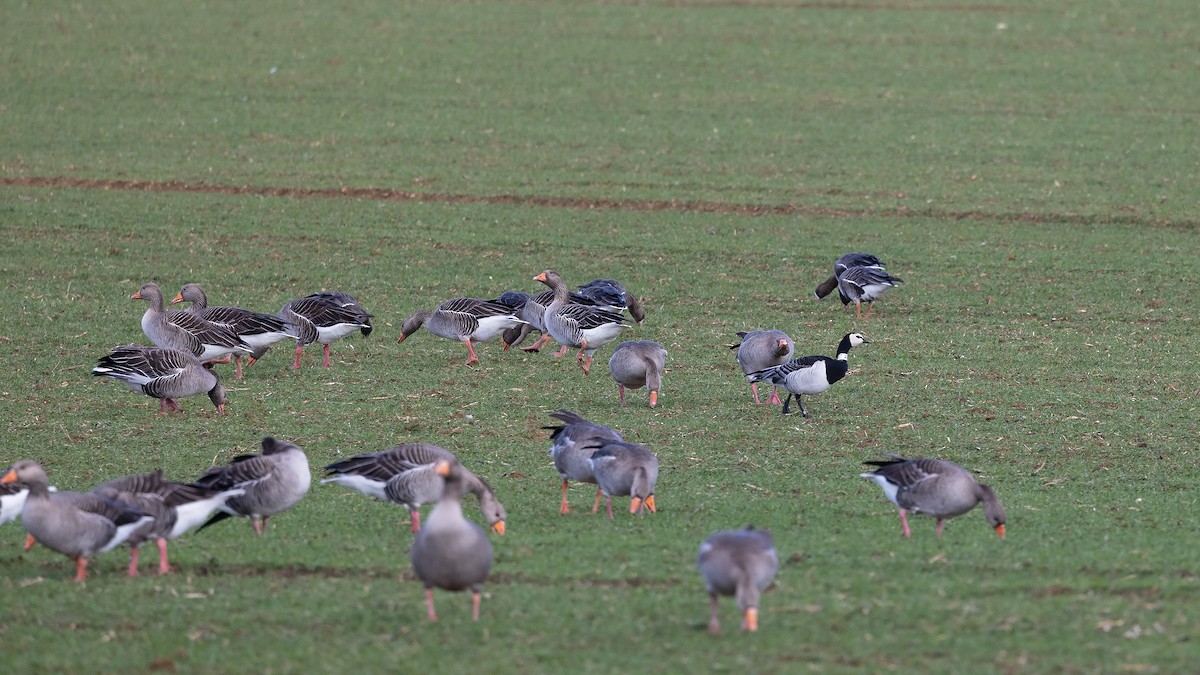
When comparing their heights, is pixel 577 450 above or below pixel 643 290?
below

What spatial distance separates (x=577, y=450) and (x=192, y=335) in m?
7.50

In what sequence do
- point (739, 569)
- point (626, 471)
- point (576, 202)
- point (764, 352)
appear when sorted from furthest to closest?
point (576, 202)
point (764, 352)
point (626, 471)
point (739, 569)

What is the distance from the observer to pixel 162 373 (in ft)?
53.1

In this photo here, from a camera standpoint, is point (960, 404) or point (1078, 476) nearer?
point (1078, 476)

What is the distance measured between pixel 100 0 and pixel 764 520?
39.0 m

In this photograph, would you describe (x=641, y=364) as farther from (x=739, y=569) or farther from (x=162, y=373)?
(x=739, y=569)

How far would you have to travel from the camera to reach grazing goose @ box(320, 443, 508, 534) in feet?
38.7

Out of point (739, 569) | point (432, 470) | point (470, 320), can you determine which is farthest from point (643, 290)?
point (739, 569)

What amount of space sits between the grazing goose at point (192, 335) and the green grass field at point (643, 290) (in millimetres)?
548

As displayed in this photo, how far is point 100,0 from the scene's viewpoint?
44.9 m

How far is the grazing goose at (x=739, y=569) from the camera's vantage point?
9.25 m

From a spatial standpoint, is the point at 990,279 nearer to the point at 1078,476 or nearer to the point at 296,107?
the point at 1078,476

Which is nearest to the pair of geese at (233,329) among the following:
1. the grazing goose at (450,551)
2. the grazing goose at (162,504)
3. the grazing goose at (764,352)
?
the grazing goose at (162,504)

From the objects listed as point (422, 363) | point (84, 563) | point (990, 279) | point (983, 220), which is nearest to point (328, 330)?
point (422, 363)
